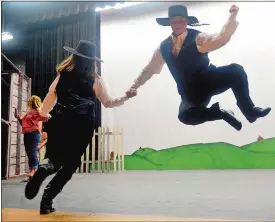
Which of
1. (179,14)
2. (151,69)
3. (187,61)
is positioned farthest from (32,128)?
(179,14)

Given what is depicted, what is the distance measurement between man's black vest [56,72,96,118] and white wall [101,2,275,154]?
204 mm

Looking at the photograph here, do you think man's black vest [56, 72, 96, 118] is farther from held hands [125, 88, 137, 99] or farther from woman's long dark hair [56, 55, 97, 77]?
held hands [125, 88, 137, 99]

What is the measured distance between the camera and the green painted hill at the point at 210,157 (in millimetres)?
4352

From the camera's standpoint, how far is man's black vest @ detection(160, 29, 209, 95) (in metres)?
2.81

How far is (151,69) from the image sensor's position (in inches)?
120

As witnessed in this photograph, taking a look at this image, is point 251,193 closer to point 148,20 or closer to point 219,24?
point 219,24

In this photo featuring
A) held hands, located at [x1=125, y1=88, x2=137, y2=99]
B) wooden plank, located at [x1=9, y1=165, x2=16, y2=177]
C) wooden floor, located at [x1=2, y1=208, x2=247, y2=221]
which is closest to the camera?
wooden floor, located at [x1=2, y1=208, x2=247, y2=221]

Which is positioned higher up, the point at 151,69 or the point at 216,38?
the point at 216,38

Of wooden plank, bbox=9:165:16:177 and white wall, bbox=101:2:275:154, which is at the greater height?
white wall, bbox=101:2:275:154

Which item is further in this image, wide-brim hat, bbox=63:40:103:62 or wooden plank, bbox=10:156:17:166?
wooden plank, bbox=10:156:17:166

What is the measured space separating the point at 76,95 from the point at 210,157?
2429mm

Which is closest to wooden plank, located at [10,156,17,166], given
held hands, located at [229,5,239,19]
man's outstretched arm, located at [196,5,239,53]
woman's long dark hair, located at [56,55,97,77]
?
woman's long dark hair, located at [56,55,97,77]

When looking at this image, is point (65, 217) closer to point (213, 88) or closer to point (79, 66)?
point (79, 66)

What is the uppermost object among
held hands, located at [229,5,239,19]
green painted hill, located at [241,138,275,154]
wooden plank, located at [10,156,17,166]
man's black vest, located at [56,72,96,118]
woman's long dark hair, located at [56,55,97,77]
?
held hands, located at [229,5,239,19]
